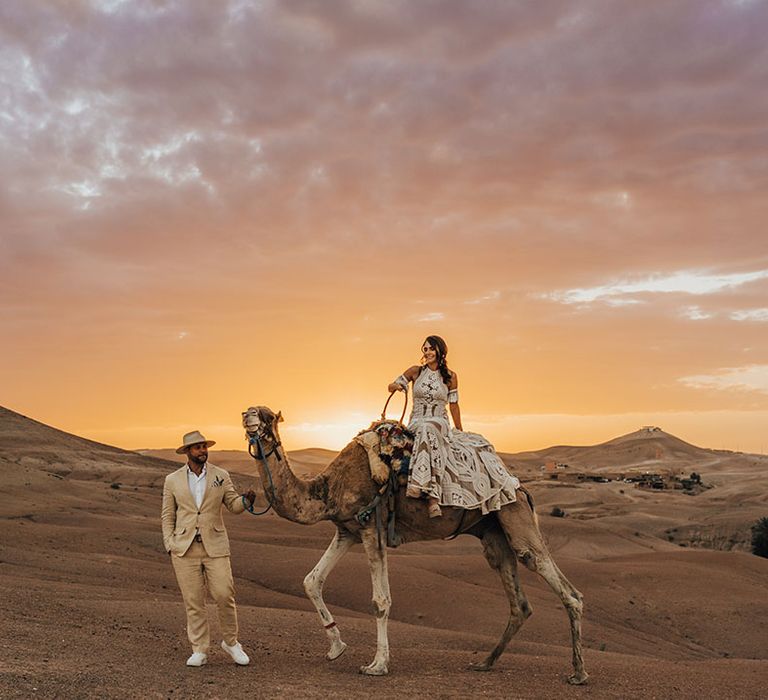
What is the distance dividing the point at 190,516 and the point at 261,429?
1.28 m

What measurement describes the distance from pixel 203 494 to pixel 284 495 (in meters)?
0.94

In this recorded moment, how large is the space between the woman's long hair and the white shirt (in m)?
3.14

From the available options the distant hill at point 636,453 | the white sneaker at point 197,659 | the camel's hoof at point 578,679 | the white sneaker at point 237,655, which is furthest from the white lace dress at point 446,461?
the distant hill at point 636,453

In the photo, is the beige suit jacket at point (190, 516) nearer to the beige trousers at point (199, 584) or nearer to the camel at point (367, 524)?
the beige trousers at point (199, 584)

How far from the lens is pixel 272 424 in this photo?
10.1 metres

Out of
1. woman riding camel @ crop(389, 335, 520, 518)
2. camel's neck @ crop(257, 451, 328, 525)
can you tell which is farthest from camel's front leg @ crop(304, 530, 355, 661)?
woman riding camel @ crop(389, 335, 520, 518)

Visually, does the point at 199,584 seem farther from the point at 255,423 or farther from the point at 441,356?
the point at 441,356

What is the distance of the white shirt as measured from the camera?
9.98m

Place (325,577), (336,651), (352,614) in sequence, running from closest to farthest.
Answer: (325,577) < (336,651) < (352,614)

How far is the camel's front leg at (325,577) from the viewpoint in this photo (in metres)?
10.1

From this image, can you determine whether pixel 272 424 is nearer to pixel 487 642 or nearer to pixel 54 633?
pixel 54 633

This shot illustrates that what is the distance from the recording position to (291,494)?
10039 mm

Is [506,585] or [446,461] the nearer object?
[446,461]

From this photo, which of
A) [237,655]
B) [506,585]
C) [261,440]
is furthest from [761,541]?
[261,440]
